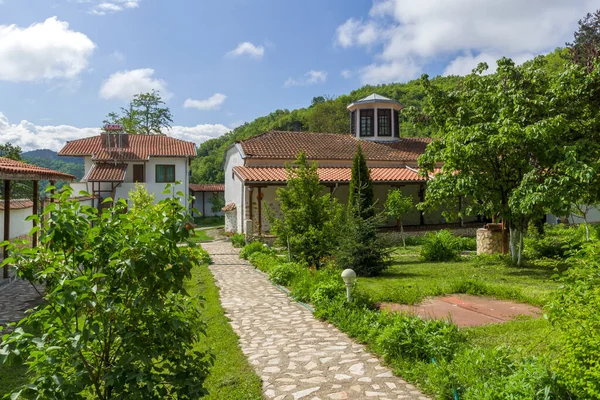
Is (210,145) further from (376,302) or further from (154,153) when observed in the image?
(376,302)

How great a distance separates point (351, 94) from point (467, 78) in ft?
128

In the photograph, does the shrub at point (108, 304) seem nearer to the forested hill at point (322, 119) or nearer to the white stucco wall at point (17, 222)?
the white stucco wall at point (17, 222)

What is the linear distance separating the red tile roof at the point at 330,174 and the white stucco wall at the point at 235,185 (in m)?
0.77

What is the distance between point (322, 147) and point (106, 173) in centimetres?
1362

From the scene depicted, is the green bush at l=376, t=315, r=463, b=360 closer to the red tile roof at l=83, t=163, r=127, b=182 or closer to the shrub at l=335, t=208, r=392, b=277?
the shrub at l=335, t=208, r=392, b=277

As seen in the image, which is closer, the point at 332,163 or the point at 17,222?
the point at 17,222

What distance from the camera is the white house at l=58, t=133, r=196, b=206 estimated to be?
2723 centimetres

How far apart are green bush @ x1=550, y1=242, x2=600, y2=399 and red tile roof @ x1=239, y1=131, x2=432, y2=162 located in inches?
737

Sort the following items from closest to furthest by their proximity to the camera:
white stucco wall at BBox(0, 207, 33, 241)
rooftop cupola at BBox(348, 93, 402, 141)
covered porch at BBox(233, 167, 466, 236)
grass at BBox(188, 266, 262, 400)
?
grass at BBox(188, 266, 262, 400) < white stucco wall at BBox(0, 207, 33, 241) < covered porch at BBox(233, 167, 466, 236) < rooftop cupola at BBox(348, 93, 402, 141)

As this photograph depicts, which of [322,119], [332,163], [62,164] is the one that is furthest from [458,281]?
[62,164]

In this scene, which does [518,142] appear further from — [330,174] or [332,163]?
[332,163]

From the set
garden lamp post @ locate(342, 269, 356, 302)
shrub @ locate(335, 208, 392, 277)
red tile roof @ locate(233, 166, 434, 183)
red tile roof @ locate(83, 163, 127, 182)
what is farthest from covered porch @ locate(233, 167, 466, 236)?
garden lamp post @ locate(342, 269, 356, 302)

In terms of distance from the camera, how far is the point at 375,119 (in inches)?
1026

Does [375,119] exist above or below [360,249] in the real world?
above
